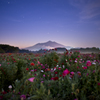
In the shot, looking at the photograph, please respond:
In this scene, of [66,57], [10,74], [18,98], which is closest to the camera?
[18,98]

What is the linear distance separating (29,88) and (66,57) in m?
2.71

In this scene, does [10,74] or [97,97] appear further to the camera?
[10,74]

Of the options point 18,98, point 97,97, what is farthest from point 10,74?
point 97,97

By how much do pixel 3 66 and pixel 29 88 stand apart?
1797mm

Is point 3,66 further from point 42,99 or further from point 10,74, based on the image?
point 42,99

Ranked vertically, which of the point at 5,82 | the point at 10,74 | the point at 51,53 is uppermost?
the point at 51,53

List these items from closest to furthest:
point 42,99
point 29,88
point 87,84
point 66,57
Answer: point 42,99, point 87,84, point 29,88, point 66,57

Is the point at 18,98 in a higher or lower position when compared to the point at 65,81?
lower

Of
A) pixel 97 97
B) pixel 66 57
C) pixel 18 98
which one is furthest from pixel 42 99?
pixel 66 57

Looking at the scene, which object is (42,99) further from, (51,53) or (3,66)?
(51,53)

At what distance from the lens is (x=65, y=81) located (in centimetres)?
266

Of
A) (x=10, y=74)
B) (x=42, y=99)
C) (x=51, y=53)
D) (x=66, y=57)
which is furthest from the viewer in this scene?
(x=51, y=53)

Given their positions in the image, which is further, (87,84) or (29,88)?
(29,88)

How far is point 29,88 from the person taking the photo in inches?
106
